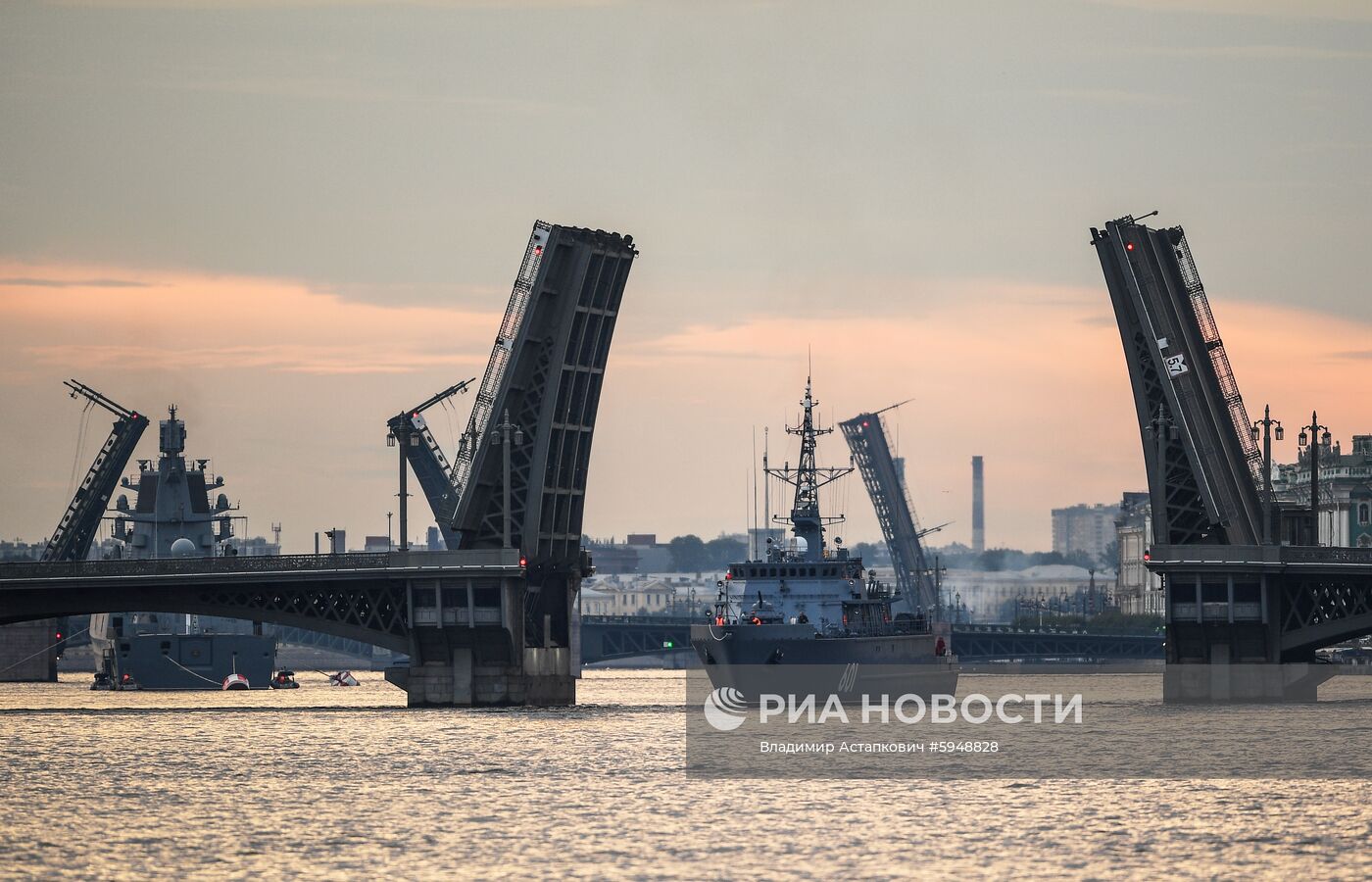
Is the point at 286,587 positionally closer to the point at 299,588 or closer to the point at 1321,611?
the point at 299,588

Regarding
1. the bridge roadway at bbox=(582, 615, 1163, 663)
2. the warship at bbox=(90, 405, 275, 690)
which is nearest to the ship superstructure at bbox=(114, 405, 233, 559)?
the warship at bbox=(90, 405, 275, 690)

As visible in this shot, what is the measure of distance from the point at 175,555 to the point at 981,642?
187 ft

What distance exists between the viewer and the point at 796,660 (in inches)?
3027

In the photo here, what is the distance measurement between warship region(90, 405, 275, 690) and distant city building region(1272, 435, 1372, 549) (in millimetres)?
Result: 58850

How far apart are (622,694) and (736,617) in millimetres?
33470

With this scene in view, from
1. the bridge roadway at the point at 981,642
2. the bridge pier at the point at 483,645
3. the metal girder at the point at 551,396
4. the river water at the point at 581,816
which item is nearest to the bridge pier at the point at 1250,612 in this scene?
the river water at the point at 581,816

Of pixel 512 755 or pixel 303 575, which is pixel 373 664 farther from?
pixel 512 755

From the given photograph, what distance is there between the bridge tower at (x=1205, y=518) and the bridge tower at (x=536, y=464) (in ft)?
51.3

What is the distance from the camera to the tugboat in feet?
252

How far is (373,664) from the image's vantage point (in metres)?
196

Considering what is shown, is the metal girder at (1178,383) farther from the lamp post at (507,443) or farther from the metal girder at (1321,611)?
the lamp post at (507,443)

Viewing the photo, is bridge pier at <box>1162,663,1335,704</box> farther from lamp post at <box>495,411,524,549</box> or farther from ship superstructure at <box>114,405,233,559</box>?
ship superstructure at <box>114,405,233,559</box>

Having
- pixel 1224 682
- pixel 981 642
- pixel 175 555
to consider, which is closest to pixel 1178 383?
pixel 1224 682

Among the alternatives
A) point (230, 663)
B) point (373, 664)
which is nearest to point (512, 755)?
point (230, 663)
